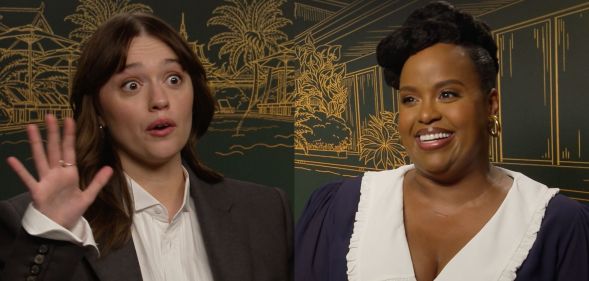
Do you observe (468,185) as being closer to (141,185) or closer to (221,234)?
(221,234)

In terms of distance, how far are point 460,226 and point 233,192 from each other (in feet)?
1.90

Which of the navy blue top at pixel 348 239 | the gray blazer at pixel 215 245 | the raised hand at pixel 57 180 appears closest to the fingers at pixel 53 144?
the raised hand at pixel 57 180

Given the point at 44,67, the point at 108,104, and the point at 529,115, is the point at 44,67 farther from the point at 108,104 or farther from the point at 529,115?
the point at 529,115

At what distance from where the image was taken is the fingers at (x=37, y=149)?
1113mm

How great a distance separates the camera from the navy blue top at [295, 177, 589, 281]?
1.41 m

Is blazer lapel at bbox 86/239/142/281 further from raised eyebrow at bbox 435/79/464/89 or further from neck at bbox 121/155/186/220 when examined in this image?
raised eyebrow at bbox 435/79/464/89

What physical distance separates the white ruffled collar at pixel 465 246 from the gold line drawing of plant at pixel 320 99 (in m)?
0.43

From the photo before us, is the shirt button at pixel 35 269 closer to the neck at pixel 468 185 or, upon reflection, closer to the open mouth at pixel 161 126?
the open mouth at pixel 161 126

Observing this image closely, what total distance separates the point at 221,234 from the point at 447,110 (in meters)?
0.61

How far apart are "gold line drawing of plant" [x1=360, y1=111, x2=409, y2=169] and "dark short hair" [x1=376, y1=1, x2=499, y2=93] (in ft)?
1.34

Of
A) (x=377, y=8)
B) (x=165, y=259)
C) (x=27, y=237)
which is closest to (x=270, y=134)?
(x=377, y=8)

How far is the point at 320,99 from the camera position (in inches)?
81.9

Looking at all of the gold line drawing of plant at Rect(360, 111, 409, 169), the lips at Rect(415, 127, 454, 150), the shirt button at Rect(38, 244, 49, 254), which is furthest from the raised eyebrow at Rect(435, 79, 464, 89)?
the shirt button at Rect(38, 244, 49, 254)

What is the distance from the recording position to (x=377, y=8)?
1.94 meters
